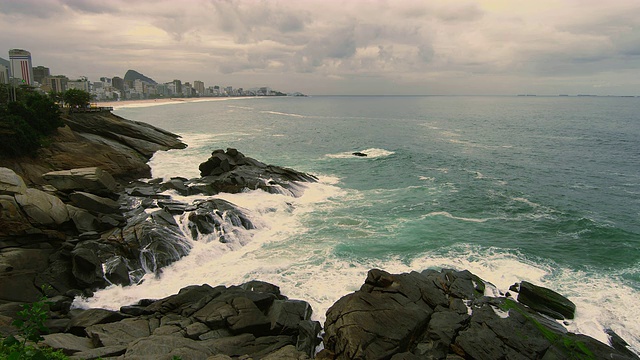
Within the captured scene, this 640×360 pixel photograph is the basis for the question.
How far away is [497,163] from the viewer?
58.4 m

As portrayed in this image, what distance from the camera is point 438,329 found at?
16219 millimetres

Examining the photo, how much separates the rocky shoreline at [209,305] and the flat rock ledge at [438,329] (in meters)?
0.05

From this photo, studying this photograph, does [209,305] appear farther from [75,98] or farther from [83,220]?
[75,98]

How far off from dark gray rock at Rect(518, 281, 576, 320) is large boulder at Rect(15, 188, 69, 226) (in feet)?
95.2

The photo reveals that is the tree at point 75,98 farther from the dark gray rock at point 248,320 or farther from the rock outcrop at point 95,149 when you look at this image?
the dark gray rock at point 248,320

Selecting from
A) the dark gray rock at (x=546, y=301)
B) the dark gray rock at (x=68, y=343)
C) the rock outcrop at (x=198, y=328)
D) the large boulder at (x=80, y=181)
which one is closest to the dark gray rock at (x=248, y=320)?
the rock outcrop at (x=198, y=328)

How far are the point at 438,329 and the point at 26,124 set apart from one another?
40222 millimetres

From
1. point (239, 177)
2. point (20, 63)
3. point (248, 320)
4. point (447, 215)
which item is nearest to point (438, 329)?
point (248, 320)

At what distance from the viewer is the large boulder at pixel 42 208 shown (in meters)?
23.9

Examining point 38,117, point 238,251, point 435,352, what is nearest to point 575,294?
point 435,352

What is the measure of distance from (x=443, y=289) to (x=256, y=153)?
5008 centimetres

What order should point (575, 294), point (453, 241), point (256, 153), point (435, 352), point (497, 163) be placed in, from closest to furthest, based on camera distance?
1. point (435, 352)
2. point (575, 294)
3. point (453, 241)
4. point (497, 163)
5. point (256, 153)

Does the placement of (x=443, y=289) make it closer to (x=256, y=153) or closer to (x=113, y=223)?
(x=113, y=223)

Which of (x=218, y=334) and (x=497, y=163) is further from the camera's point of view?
(x=497, y=163)
